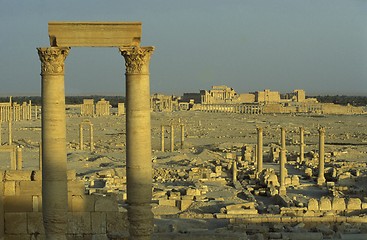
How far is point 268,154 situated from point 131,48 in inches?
1195

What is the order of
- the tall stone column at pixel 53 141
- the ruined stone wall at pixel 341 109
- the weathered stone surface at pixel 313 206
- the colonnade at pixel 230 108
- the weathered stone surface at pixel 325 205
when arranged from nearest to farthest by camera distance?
the tall stone column at pixel 53 141, the weathered stone surface at pixel 313 206, the weathered stone surface at pixel 325 205, the ruined stone wall at pixel 341 109, the colonnade at pixel 230 108

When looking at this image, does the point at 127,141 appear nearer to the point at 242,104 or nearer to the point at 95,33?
the point at 95,33

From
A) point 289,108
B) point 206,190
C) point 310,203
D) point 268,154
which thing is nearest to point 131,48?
point 310,203

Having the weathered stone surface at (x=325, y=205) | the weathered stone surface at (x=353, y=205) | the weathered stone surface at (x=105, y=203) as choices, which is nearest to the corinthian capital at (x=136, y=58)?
the weathered stone surface at (x=105, y=203)

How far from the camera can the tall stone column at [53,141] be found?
10984 mm

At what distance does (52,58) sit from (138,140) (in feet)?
6.57

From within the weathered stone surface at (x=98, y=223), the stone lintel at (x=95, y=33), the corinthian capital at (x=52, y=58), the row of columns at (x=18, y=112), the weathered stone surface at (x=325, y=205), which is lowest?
the weathered stone surface at (x=325, y=205)

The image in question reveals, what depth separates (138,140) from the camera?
11.0 meters

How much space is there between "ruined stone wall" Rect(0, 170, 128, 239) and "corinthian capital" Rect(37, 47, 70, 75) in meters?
3.69

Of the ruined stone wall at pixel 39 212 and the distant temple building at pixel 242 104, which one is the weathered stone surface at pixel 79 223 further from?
the distant temple building at pixel 242 104

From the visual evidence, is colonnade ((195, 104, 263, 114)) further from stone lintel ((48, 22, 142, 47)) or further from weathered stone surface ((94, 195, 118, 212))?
stone lintel ((48, 22, 142, 47))

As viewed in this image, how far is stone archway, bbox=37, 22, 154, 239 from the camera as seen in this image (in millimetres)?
10812

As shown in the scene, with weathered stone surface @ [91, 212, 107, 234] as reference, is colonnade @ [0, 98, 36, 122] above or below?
above

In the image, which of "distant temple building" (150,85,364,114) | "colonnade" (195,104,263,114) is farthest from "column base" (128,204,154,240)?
"colonnade" (195,104,263,114)
